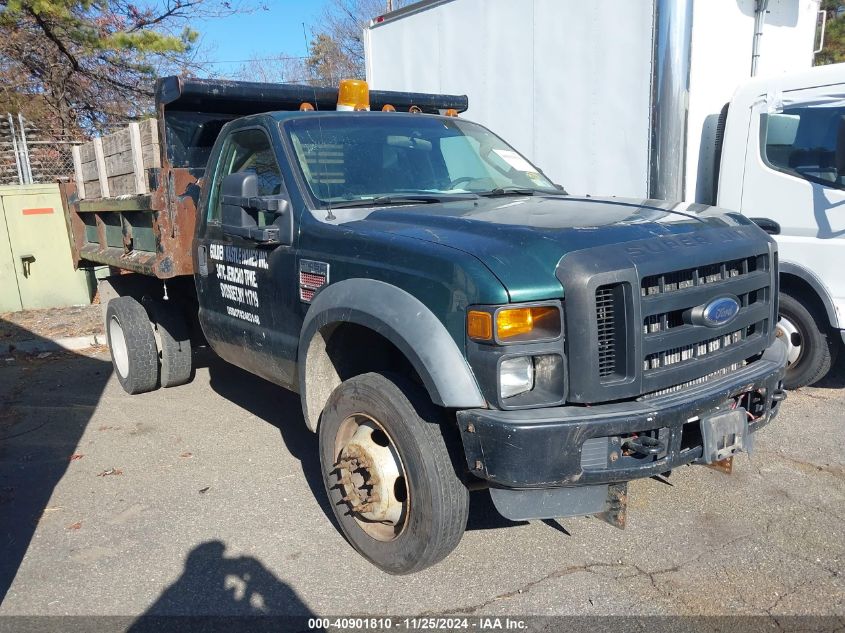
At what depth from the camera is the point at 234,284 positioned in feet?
14.1

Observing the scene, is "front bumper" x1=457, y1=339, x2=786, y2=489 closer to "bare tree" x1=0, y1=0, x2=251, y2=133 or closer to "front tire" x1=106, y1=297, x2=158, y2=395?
"front tire" x1=106, y1=297, x2=158, y2=395

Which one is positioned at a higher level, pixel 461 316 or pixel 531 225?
pixel 531 225

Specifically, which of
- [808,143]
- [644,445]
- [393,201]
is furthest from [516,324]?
[808,143]

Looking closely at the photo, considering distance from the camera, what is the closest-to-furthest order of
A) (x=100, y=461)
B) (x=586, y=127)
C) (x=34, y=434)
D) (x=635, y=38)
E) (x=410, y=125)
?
(x=410, y=125) < (x=100, y=461) < (x=34, y=434) < (x=635, y=38) < (x=586, y=127)

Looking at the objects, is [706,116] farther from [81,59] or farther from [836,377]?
[81,59]

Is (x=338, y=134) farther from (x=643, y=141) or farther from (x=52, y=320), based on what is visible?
(x=52, y=320)

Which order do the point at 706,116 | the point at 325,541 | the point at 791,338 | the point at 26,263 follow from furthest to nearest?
the point at 26,263 < the point at 706,116 < the point at 791,338 < the point at 325,541

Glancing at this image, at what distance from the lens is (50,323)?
29.1 feet

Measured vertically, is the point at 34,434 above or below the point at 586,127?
below

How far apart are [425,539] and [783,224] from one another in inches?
156

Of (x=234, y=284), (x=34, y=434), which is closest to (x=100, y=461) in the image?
(x=34, y=434)

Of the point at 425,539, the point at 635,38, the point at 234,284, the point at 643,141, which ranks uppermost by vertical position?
the point at 635,38

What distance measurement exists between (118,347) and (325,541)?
3.49m

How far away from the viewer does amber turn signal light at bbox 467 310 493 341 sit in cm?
259
